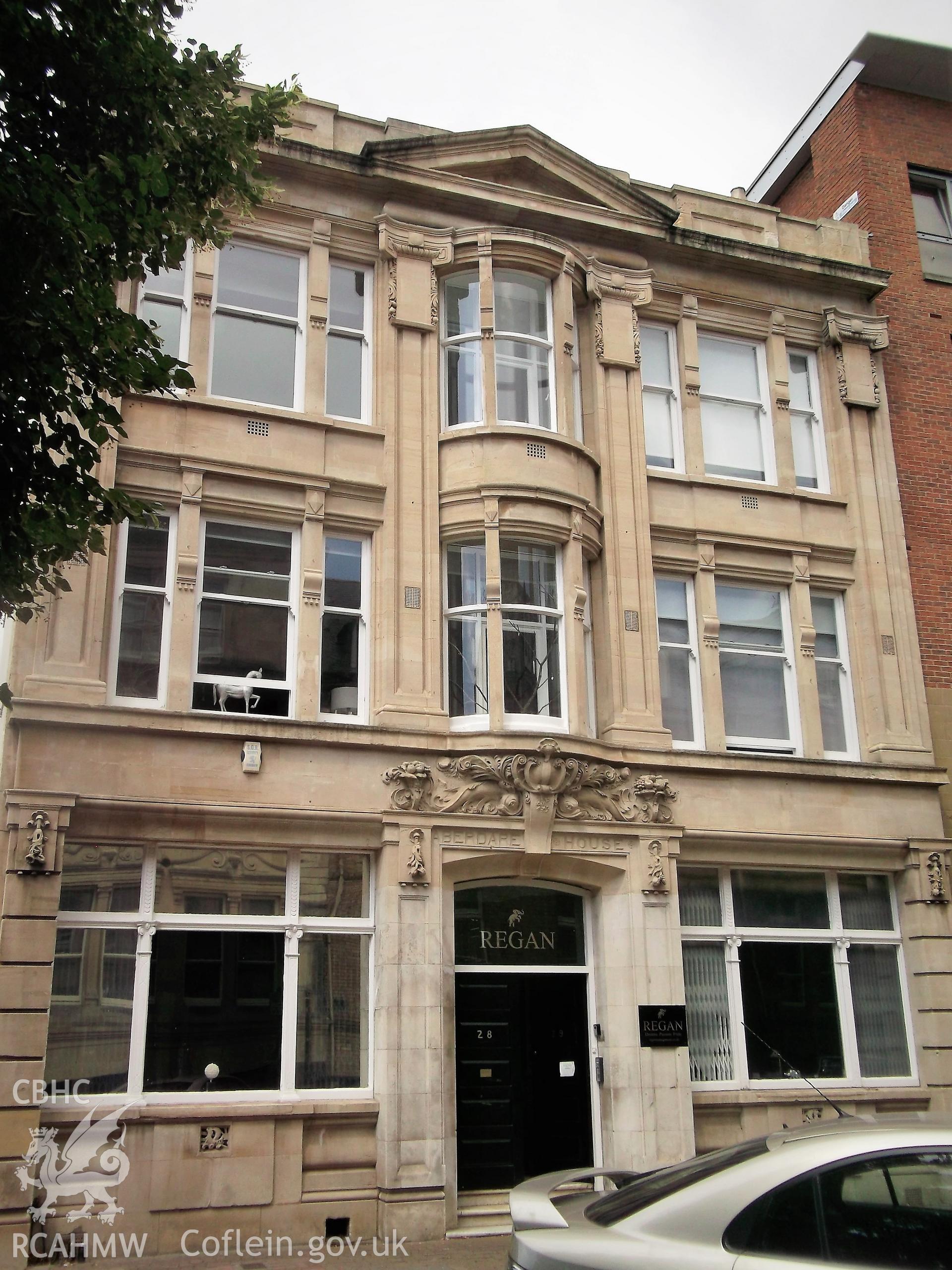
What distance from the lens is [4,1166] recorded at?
34.7 feet

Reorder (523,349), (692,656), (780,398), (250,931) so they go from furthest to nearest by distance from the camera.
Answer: (780,398) < (692,656) < (523,349) < (250,931)

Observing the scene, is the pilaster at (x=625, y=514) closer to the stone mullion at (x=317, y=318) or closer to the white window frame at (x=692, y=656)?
the white window frame at (x=692, y=656)

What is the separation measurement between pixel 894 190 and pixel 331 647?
12567 millimetres

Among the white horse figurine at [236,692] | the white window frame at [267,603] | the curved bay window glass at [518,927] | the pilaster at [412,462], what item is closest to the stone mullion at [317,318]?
the pilaster at [412,462]

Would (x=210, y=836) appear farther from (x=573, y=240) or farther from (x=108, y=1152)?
(x=573, y=240)

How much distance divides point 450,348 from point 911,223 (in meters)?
8.81

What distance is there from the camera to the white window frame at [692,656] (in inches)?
597

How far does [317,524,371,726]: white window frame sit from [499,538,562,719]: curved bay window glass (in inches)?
63.8

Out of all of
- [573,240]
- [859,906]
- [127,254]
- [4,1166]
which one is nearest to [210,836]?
[4,1166]

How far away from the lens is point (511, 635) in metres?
14.1

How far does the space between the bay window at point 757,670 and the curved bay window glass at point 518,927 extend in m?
3.29

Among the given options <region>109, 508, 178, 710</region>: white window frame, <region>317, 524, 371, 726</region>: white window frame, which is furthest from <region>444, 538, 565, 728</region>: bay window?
<region>109, 508, 178, 710</region>: white window frame

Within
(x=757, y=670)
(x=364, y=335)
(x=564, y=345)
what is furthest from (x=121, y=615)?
(x=757, y=670)

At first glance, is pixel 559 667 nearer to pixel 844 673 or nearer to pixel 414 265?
pixel 844 673
